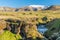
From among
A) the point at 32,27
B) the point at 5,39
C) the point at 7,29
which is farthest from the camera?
the point at 32,27

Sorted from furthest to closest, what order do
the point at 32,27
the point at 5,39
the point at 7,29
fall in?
the point at 32,27 → the point at 7,29 → the point at 5,39

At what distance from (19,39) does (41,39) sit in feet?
21.3

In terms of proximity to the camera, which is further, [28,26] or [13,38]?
[28,26]

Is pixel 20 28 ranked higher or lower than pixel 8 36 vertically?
higher

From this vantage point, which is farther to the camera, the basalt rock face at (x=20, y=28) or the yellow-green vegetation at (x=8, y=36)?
the basalt rock face at (x=20, y=28)

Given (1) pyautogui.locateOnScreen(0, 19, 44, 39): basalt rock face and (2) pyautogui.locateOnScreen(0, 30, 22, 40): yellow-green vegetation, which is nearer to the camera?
(2) pyautogui.locateOnScreen(0, 30, 22, 40): yellow-green vegetation

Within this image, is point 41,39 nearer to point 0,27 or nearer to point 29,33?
point 29,33

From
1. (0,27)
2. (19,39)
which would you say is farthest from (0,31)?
(19,39)

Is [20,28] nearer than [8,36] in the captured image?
No

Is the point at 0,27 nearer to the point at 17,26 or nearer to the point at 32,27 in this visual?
the point at 17,26

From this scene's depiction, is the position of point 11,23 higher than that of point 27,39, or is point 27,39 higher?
point 11,23

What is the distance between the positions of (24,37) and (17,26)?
2968 mm

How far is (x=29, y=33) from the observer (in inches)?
2179

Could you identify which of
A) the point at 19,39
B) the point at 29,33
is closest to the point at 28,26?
the point at 29,33
